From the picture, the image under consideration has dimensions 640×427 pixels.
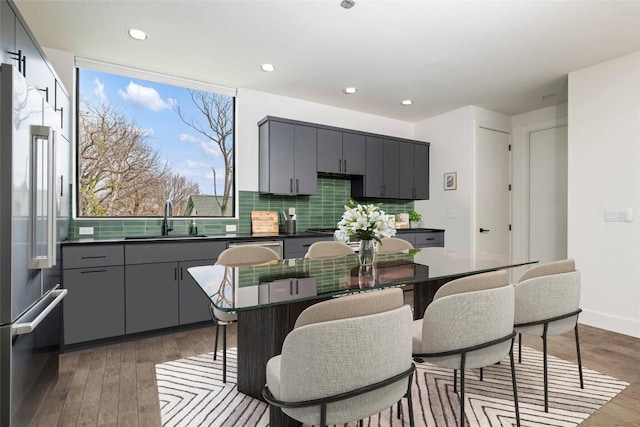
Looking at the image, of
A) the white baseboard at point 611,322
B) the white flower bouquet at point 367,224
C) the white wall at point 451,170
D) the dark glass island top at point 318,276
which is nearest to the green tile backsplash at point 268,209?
the white wall at point 451,170

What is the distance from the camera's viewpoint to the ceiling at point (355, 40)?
8.24ft

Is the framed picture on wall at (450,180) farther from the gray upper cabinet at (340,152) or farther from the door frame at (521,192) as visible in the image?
the gray upper cabinet at (340,152)

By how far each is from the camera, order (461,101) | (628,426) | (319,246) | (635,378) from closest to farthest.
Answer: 1. (628,426)
2. (635,378)
3. (319,246)
4. (461,101)

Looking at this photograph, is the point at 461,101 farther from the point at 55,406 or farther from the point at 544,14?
the point at 55,406

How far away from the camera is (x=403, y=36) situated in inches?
114

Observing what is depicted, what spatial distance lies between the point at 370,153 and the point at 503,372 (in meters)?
3.20

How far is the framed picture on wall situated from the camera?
5002 millimetres

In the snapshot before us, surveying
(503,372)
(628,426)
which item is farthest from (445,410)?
(628,426)

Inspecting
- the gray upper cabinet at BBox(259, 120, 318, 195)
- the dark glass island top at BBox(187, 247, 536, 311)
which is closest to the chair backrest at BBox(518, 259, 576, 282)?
the dark glass island top at BBox(187, 247, 536, 311)

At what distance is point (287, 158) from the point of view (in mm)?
4156

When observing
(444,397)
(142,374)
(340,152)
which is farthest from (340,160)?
(142,374)

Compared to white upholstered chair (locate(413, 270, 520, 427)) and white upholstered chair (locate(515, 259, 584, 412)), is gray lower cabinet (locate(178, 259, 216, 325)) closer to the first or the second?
white upholstered chair (locate(413, 270, 520, 427))

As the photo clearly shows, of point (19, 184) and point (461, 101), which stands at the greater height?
point (461, 101)

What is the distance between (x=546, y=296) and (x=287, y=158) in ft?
9.99
